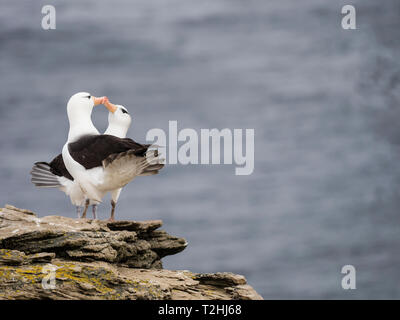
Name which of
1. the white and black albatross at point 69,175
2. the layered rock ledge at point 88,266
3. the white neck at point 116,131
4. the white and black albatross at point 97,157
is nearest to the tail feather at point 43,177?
the white and black albatross at point 69,175

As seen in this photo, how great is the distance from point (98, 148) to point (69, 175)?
348 cm

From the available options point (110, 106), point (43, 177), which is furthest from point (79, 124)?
point (43, 177)

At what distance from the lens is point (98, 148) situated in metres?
21.4

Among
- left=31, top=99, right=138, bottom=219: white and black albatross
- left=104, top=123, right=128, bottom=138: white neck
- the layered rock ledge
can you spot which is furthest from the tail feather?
the layered rock ledge

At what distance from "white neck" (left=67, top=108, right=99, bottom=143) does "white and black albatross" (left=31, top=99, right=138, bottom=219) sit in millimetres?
718

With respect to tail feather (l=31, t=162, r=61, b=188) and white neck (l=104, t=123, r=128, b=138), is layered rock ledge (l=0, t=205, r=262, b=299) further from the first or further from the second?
tail feather (l=31, t=162, r=61, b=188)

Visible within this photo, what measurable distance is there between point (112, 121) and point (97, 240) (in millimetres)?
5084

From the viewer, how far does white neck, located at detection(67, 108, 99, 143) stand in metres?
22.6

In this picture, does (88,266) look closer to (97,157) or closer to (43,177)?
(97,157)

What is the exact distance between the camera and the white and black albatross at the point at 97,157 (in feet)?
68.6

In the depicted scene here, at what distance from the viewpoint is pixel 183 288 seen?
66.8 ft

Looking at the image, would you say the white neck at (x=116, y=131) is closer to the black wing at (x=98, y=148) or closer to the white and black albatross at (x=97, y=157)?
the white and black albatross at (x=97, y=157)
